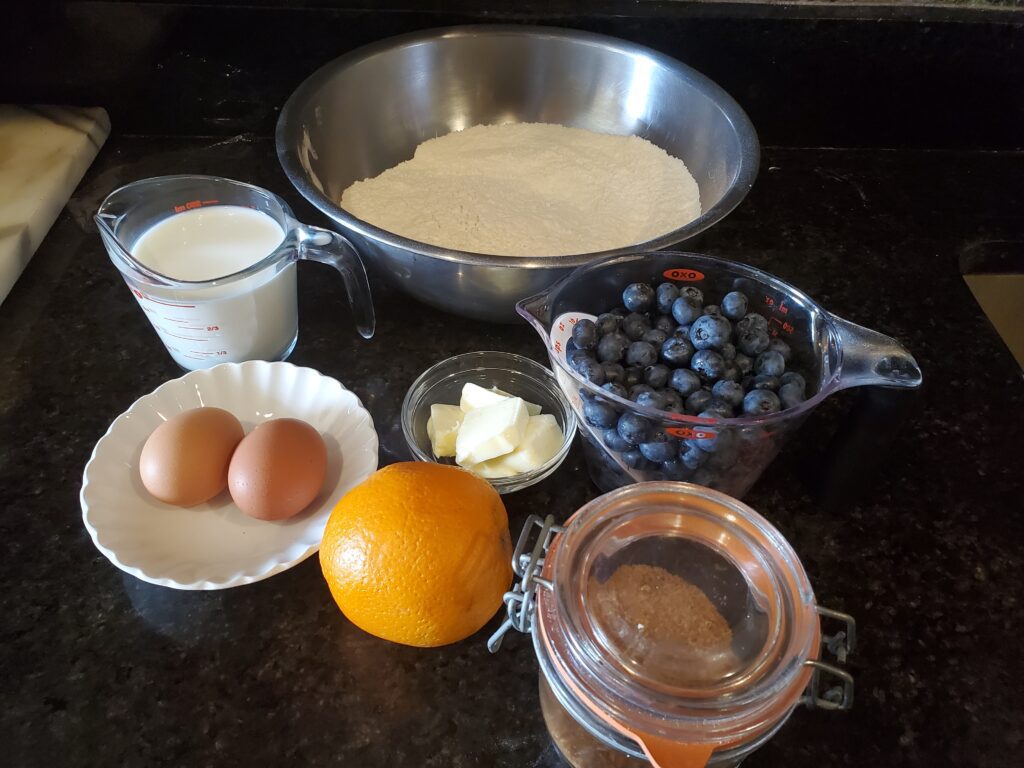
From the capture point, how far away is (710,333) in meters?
0.73

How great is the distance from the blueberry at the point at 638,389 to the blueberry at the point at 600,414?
0.02 meters

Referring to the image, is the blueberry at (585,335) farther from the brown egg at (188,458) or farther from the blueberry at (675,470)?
the brown egg at (188,458)

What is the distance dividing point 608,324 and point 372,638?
38 centimetres

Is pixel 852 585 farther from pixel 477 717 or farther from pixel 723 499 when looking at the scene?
pixel 477 717

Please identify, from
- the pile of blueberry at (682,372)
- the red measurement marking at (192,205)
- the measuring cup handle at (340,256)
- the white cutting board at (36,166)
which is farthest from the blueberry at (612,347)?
the white cutting board at (36,166)

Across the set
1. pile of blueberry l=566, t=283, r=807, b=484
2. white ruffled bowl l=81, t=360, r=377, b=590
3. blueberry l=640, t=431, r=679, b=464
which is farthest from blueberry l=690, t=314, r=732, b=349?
white ruffled bowl l=81, t=360, r=377, b=590

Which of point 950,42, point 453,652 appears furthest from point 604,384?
point 950,42

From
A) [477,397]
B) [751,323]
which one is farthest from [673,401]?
[477,397]

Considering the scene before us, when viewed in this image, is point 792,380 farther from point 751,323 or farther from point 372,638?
point 372,638

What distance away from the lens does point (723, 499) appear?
23.3 inches

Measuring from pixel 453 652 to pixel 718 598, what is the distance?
26cm

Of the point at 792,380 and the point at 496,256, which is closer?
the point at 792,380

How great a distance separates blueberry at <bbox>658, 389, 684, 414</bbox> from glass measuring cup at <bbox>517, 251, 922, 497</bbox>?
3cm

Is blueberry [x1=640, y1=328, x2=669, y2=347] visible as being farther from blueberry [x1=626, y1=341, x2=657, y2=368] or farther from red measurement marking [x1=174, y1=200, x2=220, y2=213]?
red measurement marking [x1=174, y1=200, x2=220, y2=213]
